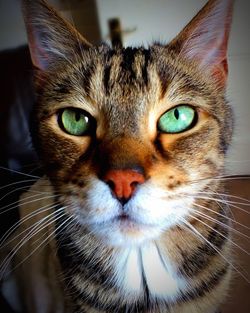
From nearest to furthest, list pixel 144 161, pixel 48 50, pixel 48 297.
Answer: pixel 144 161 → pixel 48 50 → pixel 48 297

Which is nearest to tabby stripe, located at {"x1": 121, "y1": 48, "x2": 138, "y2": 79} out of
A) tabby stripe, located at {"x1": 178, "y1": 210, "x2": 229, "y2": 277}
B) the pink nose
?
the pink nose

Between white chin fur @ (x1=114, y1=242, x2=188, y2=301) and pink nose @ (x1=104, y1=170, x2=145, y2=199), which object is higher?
pink nose @ (x1=104, y1=170, x2=145, y2=199)

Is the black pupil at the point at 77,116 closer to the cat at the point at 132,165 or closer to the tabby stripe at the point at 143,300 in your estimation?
the cat at the point at 132,165

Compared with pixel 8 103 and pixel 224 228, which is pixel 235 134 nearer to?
pixel 224 228

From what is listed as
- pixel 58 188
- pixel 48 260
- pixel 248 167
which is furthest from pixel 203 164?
pixel 48 260

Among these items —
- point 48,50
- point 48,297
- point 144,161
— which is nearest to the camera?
point 144,161

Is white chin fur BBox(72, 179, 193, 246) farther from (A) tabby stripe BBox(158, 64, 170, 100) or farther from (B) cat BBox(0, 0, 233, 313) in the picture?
(A) tabby stripe BBox(158, 64, 170, 100)

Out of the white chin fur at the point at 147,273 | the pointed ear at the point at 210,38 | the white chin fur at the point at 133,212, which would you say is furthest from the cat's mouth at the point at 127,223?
the pointed ear at the point at 210,38
